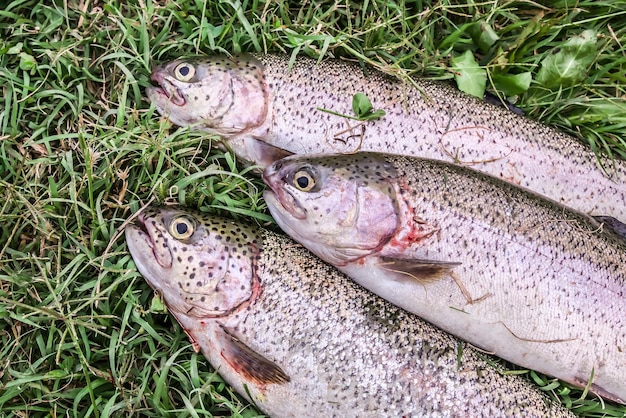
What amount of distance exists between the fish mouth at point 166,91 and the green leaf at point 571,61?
1961mm

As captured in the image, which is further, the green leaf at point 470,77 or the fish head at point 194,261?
the green leaf at point 470,77

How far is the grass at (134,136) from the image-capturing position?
281 cm

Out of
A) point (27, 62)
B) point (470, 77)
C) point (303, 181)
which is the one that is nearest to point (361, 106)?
point (303, 181)

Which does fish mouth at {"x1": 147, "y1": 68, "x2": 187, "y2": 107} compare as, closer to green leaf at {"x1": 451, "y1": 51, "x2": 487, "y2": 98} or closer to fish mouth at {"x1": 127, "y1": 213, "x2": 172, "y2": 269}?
fish mouth at {"x1": 127, "y1": 213, "x2": 172, "y2": 269}

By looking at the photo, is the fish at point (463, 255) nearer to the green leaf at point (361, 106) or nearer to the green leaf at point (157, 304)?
the green leaf at point (361, 106)

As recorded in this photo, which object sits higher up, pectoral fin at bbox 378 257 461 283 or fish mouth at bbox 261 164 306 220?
fish mouth at bbox 261 164 306 220

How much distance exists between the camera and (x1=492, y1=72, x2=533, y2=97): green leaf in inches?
128

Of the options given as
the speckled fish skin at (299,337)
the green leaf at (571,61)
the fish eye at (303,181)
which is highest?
the green leaf at (571,61)

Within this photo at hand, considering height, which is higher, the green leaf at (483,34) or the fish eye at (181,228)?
the green leaf at (483,34)

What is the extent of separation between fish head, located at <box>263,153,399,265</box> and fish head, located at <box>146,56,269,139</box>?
0.42m

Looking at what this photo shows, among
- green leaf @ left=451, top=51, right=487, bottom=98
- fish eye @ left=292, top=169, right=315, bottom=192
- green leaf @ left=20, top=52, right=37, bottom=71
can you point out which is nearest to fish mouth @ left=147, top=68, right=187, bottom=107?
green leaf @ left=20, top=52, right=37, bottom=71

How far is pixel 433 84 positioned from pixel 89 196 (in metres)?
1.82

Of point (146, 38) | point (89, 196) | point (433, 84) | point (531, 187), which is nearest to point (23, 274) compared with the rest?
point (89, 196)

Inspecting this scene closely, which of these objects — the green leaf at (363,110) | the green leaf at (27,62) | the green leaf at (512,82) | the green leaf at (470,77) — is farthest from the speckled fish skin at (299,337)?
Answer: the green leaf at (512,82)
